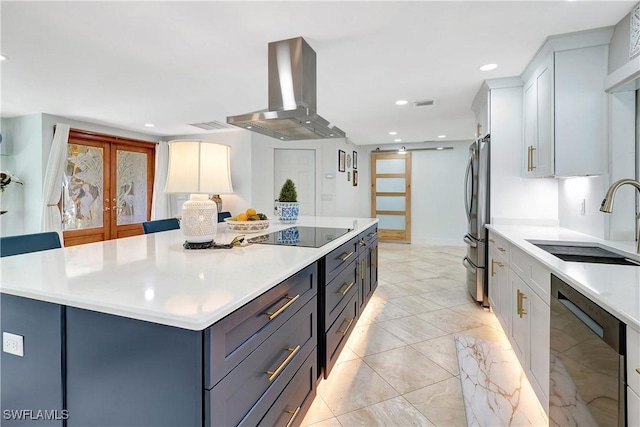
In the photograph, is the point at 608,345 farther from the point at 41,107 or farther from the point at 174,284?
the point at 41,107

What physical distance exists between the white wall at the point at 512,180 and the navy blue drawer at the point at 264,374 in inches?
95.0

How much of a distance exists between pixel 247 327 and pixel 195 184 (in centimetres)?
96

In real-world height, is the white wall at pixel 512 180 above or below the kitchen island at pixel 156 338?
above

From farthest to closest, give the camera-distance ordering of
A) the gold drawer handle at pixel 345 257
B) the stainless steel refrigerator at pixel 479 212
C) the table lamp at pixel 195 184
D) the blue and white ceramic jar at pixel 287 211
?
the stainless steel refrigerator at pixel 479 212 → the blue and white ceramic jar at pixel 287 211 → the gold drawer handle at pixel 345 257 → the table lamp at pixel 195 184

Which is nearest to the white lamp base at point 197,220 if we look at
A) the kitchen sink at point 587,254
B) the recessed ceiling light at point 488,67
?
the kitchen sink at point 587,254

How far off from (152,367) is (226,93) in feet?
10.1

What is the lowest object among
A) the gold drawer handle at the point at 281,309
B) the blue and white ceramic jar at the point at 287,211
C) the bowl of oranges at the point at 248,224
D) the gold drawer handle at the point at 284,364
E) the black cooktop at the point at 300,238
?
the gold drawer handle at the point at 284,364

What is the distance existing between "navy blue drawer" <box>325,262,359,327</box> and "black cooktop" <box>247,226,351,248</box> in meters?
0.24

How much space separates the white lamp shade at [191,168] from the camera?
5.50 ft

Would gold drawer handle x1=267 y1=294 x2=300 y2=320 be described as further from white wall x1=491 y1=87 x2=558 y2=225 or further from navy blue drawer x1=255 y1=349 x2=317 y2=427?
white wall x1=491 y1=87 x2=558 y2=225

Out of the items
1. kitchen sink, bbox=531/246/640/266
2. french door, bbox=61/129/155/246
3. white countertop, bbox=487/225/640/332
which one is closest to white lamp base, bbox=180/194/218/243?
white countertop, bbox=487/225/640/332

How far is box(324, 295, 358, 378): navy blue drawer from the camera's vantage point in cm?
181

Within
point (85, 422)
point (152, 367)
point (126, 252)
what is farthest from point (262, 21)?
point (85, 422)

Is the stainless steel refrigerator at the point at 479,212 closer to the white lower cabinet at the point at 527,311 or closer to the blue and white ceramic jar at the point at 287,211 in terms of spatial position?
the white lower cabinet at the point at 527,311
